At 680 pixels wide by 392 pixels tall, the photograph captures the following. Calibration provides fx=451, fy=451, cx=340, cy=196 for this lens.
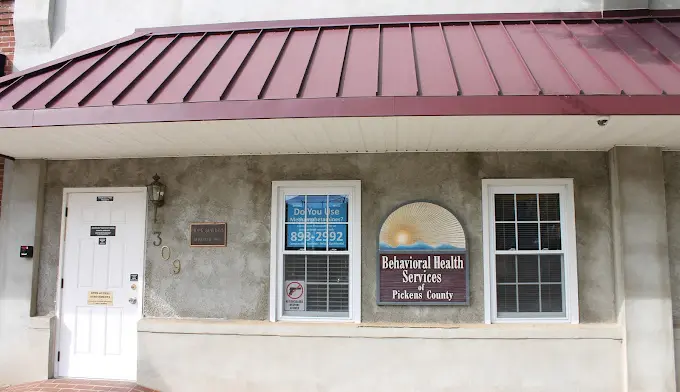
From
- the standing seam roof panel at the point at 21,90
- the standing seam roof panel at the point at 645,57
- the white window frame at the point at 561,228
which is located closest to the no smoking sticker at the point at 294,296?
the white window frame at the point at 561,228

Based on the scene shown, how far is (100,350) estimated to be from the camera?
6.35 metres

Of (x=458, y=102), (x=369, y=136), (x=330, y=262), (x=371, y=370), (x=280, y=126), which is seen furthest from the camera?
(x=330, y=262)

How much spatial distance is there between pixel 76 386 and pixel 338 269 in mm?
3841

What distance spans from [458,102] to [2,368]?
7063 millimetres

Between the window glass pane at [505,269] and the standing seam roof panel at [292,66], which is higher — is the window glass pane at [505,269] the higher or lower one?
the lower one

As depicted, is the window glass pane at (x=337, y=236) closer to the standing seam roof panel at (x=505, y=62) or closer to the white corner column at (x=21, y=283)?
the standing seam roof panel at (x=505, y=62)

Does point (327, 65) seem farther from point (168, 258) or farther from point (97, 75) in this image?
point (168, 258)

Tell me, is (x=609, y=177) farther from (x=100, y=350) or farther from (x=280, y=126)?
(x=100, y=350)

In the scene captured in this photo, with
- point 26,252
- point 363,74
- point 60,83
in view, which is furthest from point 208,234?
point 363,74

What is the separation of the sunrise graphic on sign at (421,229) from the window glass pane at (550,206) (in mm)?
1128

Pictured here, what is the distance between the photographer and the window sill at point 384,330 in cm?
557

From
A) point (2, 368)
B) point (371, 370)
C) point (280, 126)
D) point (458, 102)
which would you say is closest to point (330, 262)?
point (371, 370)

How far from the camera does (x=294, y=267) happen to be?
20.1 feet

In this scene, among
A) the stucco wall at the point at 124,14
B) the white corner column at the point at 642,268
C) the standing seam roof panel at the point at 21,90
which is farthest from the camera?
the stucco wall at the point at 124,14
